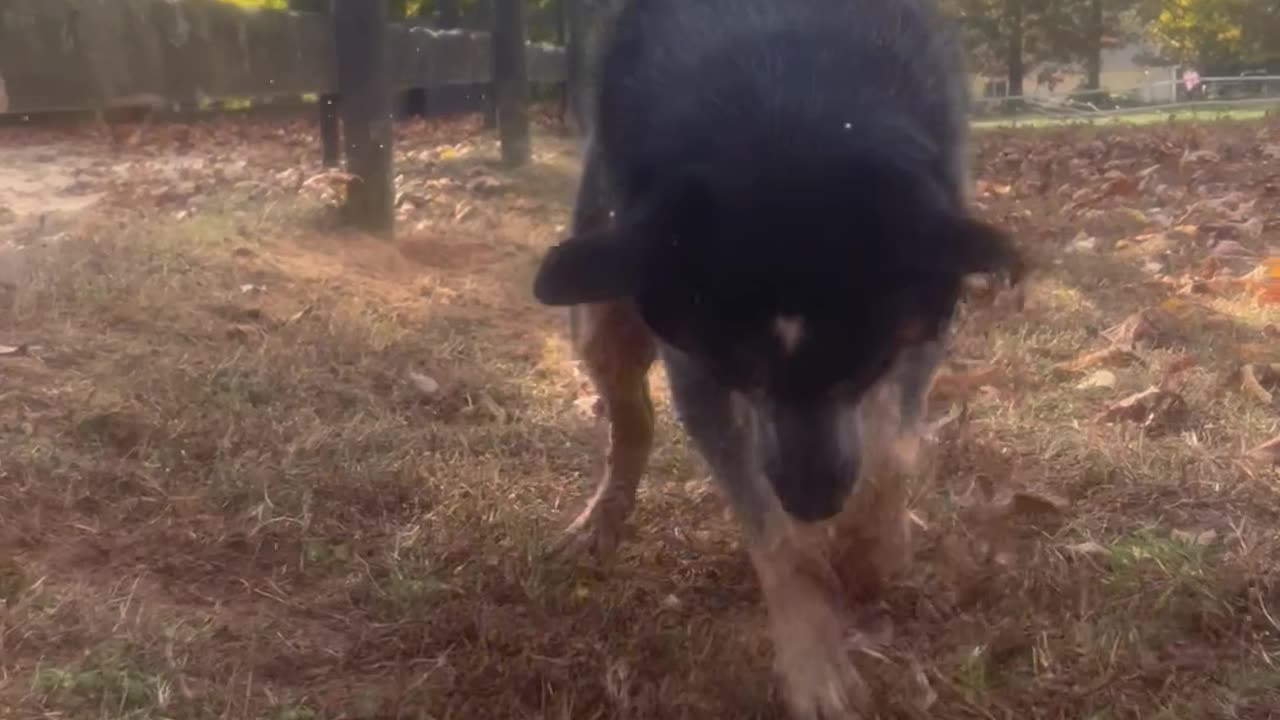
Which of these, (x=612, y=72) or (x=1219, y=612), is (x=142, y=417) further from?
(x=1219, y=612)

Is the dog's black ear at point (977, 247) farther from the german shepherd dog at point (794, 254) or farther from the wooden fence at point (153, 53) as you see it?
the wooden fence at point (153, 53)

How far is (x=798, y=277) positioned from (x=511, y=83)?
7.53 metres

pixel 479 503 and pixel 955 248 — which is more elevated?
pixel 955 248

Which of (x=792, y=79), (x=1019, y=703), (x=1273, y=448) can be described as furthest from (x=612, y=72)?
(x=1273, y=448)

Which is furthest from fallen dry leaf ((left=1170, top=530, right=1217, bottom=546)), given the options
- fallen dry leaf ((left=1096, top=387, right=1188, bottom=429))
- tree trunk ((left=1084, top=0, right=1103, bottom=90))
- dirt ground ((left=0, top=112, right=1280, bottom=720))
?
tree trunk ((left=1084, top=0, right=1103, bottom=90))

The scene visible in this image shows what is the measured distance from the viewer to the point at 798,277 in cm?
211

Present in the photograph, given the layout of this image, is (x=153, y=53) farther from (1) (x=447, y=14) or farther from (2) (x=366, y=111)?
(1) (x=447, y=14)

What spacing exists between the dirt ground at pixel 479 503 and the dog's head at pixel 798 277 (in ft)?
1.64

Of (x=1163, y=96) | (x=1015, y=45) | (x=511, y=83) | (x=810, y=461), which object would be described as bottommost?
(x=810, y=461)

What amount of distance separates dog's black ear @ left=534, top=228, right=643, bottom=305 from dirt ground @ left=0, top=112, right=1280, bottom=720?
2.31 ft

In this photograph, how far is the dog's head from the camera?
2111 mm

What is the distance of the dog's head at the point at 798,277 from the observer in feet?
6.93

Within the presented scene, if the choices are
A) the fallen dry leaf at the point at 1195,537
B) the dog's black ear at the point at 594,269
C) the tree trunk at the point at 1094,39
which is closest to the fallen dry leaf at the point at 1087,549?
the fallen dry leaf at the point at 1195,537

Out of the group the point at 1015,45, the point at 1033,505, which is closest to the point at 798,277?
the point at 1033,505
